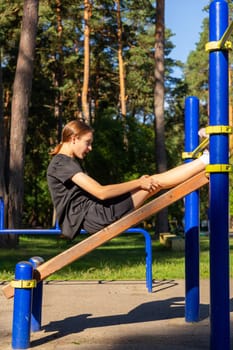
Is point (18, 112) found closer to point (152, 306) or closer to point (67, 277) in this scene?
point (67, 277)

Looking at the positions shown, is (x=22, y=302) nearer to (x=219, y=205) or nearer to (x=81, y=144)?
(x=81, y=144)

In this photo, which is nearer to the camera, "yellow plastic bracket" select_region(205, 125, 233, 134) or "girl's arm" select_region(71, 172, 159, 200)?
"yellow plastic bracket" select_region(205, 125, 233, 134)

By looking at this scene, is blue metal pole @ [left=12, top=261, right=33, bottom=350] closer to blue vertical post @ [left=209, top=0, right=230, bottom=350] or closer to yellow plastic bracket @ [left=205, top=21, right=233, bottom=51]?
blue vertical post @ [left=209, top=0, right=230, bottom=350]

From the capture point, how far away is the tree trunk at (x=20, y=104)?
1535cm

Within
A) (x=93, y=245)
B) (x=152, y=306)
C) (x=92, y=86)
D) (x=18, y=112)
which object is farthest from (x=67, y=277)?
(x=92, y=86)

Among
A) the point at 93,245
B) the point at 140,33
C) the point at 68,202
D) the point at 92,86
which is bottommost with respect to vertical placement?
the point at 93,245

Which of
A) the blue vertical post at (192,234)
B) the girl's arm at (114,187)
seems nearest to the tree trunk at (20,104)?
the blue vertical post at (192,234)

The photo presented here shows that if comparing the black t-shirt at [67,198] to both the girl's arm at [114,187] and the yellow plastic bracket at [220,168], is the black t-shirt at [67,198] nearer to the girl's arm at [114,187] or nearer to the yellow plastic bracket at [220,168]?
the girl's arm at [114,187]

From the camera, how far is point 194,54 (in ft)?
158

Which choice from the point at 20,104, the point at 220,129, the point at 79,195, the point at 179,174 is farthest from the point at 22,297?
the point at 20,104

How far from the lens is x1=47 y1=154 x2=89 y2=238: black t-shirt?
4.36 meters

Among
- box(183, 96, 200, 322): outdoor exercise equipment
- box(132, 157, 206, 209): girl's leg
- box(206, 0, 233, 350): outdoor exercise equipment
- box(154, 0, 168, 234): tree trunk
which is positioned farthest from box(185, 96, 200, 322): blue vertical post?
box(154, 0, 168, 234): tree trunk

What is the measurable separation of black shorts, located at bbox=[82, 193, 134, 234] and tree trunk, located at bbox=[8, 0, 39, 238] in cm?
1110

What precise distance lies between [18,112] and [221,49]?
40.9 feet
